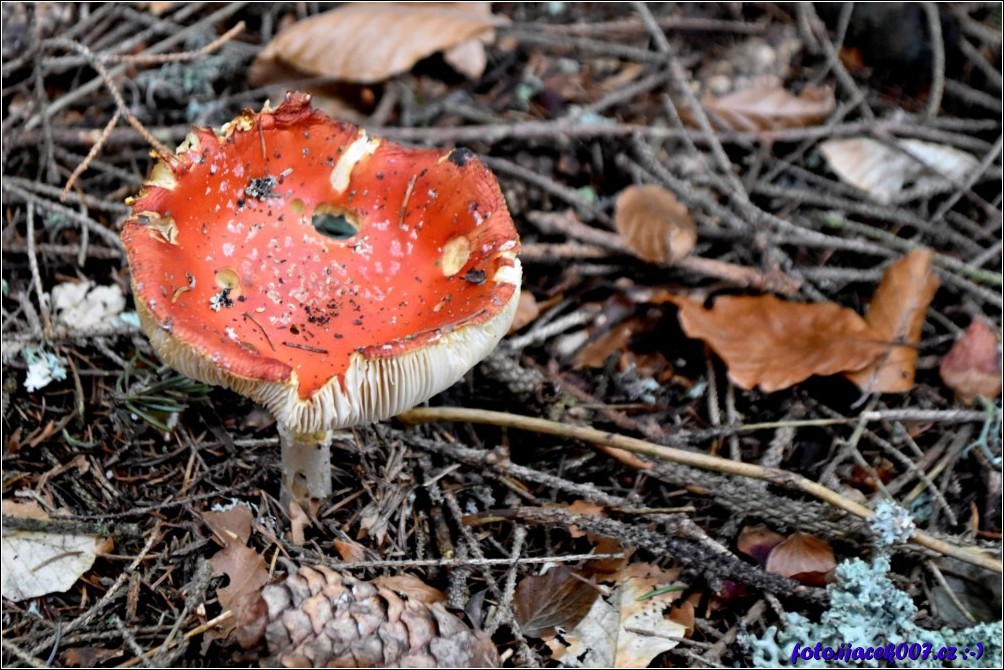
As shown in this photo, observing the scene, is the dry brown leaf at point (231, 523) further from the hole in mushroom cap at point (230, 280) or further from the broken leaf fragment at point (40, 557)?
the hole in mushroom cap at point (230, 280)

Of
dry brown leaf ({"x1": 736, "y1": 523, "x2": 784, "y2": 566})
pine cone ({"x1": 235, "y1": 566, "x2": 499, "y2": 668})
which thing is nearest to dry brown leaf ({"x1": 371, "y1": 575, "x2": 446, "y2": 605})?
pine cone ({"x1": 235, "y1": 566, "x2": 499, "y2": 668})

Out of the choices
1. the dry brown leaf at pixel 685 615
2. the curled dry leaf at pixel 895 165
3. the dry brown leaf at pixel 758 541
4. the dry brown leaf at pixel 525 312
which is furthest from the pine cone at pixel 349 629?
the curled dry leaf at pixel 895 165

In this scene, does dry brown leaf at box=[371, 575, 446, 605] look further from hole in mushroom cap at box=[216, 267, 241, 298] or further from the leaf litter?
the leaf litter

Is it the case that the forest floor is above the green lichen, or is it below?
above

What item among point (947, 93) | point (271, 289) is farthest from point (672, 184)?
point (271, 289)

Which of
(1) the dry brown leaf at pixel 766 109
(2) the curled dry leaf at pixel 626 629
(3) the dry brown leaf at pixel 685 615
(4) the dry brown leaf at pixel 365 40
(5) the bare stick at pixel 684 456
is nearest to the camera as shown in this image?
(2) the curled dry leaf at pixel 626 629

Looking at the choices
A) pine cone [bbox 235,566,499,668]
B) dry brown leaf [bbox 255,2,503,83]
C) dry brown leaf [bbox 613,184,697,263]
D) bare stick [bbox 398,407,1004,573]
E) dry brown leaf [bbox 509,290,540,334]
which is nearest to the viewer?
pine cone [bbox 235,566,499,668]

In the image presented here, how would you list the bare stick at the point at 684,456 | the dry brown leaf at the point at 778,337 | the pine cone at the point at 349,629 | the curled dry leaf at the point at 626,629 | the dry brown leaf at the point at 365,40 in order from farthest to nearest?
the dry brown leaf at the point at 365,40 → the dry brown leaf at the point at 778,337 → the bare stick at the point at 684,456 → the curled dry leaf at the point at 626,629 → the pine cone at the point at 349,629

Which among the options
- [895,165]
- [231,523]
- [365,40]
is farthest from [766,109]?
[231,523]
